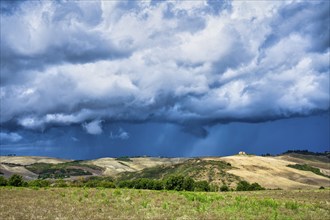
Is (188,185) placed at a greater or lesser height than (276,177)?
lesser

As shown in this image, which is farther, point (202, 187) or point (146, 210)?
point (202, 187)

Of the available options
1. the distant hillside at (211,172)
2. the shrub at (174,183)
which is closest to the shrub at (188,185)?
the shrub at (174,183)

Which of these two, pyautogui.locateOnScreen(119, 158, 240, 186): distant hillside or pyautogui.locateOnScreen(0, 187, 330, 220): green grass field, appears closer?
pyautogui.locateOnScreen(0, 187, 330, 220): green grass field

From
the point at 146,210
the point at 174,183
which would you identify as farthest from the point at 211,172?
the point at 146,210

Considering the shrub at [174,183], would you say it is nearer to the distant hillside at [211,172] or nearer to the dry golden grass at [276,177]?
the distant hillside at [211,172]

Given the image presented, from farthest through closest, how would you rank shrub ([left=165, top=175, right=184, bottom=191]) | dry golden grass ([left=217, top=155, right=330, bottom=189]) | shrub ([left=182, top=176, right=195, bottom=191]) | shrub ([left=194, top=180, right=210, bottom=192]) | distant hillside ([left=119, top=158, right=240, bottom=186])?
dry golden grass ([left=217, top=155, right=330, bottom=189]), distant hillside ([left=119, top=158, right=240, bottom=186]), shrub ([left=194, top=180, right=210, bottom=192]), shrub ([left=182, top=176, right=195, bottom=191]), shrub ([left=165, top=175, right=184, bottom=191])

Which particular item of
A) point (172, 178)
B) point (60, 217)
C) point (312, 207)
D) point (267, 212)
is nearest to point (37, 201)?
point (60, 217)

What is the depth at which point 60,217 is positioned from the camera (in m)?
37.6

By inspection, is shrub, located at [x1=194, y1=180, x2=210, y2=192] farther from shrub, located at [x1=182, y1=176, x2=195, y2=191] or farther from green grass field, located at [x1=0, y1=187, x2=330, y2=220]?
green grass field, located at [x1=0, y1=187, x2=330, y2=220]

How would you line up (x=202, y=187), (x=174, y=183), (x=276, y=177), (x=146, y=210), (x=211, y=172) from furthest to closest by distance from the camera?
(x=276, y=177) → (x=211, y=172) → (x=202, y=187) → (x=174, y=183) → (x=146, y=210)

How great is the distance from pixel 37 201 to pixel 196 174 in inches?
5013

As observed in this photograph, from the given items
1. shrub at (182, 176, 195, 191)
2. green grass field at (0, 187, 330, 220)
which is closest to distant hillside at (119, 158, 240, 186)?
shrub at (182, 176, 195, 191)

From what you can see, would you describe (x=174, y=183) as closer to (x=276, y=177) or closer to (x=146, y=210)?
(x=146, y=210)

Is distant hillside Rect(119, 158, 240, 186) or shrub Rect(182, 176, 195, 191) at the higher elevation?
distant hillside Rect(119, 158, 240, 186)
